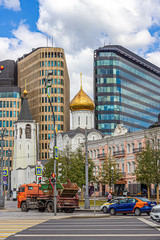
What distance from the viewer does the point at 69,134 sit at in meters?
85.2

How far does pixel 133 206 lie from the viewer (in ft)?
94.2

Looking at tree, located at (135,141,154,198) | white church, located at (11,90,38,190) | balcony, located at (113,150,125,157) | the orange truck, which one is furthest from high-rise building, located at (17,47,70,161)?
the orange truck

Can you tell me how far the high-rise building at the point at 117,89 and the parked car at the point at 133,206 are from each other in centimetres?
8869

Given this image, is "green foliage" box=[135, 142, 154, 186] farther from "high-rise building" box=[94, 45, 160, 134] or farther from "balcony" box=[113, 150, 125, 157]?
"high-rise building" box=[94, 45, 160, 134]

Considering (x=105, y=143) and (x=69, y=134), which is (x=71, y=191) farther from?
(x=69, y=134)

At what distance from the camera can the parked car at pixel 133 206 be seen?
92.3 ft

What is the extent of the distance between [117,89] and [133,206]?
91916 millimetres

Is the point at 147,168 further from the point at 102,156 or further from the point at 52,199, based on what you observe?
the point at 102,156

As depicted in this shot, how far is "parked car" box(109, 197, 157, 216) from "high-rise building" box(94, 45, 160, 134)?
291 feet

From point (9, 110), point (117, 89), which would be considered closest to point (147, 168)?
point (117, 89)

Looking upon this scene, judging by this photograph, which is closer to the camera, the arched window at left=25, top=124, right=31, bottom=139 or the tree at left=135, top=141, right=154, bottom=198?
the tree at left=135, top=141, right=154, bottom=198

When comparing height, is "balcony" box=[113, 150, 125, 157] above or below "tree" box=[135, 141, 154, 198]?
above

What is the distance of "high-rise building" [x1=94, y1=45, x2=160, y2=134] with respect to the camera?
391 feet

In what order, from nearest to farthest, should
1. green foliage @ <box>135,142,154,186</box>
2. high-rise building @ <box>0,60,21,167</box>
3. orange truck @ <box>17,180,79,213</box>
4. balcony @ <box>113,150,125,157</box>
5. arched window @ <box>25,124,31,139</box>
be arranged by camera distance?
orange truck @ <box>17,180,79,213</box> < green foliage @ <box>135,142,154,186</box> < balcony @ <box>113,150,125,157</box> < arched window @ <box>25,124,31,139</box> < high-rise building @ <box>0,60,21,167</box>
